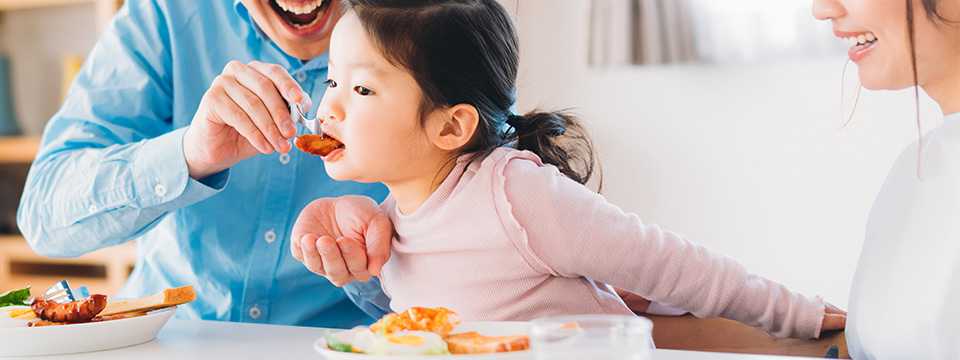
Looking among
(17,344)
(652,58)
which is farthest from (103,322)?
(652,58)

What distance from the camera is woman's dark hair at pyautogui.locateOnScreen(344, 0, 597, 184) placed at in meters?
0.97

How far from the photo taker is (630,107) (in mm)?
2668

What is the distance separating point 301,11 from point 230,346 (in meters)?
0.61

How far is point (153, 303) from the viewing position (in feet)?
2.92

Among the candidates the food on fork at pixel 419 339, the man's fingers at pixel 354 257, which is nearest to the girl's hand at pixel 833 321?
the food on fork at pixel 419 339

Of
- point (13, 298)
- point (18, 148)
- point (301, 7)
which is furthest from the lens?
point (18, 148)

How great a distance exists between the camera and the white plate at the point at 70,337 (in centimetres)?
80

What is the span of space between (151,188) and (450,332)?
696 mm

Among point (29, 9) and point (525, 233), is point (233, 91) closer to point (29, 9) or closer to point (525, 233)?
point (525, 233)

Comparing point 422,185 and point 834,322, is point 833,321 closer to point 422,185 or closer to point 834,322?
point 834,322

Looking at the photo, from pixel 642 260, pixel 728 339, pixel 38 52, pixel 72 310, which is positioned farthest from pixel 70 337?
pixel 38 52

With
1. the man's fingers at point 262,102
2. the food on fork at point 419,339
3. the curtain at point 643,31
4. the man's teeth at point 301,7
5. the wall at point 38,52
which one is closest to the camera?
the food on fork at point 419,339

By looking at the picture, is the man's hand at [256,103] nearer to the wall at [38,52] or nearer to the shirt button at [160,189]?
the shirt button at [160,189]

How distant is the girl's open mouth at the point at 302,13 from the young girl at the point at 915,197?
77cm
